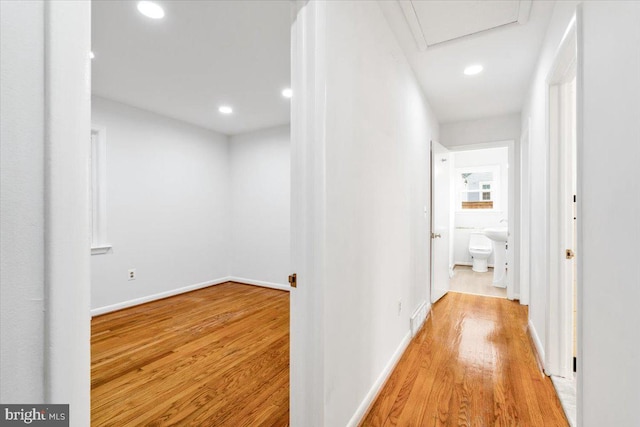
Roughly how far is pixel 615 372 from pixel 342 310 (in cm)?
98

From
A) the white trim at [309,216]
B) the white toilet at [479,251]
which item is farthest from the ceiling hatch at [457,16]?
the white toilet at [479,251]

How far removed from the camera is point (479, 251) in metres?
5.41

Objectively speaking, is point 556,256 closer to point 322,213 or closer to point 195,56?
point 322,213

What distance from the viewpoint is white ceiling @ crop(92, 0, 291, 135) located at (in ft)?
6.35

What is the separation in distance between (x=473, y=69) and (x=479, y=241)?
4057 millimetres

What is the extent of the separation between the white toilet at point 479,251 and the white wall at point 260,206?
3550 millimetres

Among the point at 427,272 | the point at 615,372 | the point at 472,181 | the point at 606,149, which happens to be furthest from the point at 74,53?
the point at 472,181

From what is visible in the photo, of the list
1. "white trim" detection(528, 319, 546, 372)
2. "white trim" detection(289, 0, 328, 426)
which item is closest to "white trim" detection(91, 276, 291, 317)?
"white trim" detection(289, 0, 328, 426)

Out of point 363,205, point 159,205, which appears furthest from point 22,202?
point 159,205

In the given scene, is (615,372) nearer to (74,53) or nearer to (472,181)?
(74,53)

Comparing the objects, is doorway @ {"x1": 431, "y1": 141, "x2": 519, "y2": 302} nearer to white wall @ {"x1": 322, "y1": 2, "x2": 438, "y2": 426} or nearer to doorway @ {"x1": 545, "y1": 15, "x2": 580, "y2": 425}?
white wall @ {"x1": 322, "y1": 2, "x2": 438, "y2": 426}

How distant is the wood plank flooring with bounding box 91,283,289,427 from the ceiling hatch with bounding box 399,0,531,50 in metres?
2.67

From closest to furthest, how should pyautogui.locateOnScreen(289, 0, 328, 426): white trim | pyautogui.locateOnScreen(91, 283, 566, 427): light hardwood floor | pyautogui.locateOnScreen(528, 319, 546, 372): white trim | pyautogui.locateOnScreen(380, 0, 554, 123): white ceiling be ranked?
pyautogui.locateOnScreen(289, 0, 328, 426): white trim, pyautogui.locateOnScreen(91, 283, 566, 427): light hardwood floor, pyautogui.locateOnScreen(380, 0, 554, 123): white ceiling, pyautogui.locateOnScreen(528, 319, 546, 372): white trim

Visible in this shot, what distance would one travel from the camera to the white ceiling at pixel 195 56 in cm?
194
